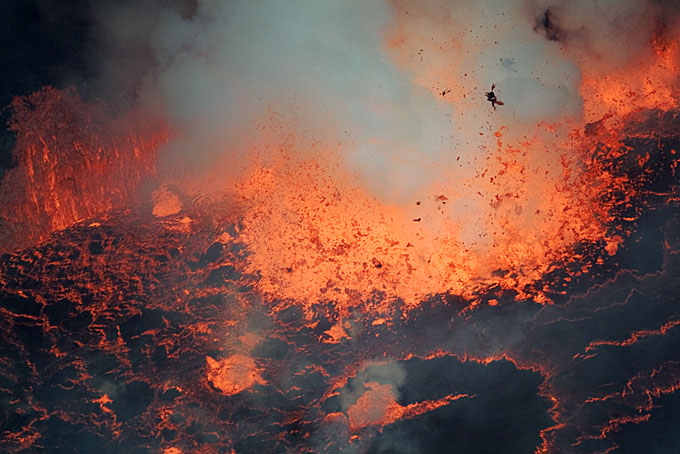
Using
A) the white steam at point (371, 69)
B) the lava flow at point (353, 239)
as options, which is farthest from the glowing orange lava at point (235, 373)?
the white steam at point (371, 69)

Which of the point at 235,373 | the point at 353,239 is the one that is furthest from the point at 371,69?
the point at 235,373

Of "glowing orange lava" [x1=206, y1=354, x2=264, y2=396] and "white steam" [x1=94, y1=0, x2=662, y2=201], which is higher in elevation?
"white steam" [x1=94, y1=0, x2=662, y2=201]

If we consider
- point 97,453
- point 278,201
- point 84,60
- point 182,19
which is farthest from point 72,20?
point 97,453

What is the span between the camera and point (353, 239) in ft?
9.16

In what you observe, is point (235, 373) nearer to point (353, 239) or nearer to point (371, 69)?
point (353, 239)

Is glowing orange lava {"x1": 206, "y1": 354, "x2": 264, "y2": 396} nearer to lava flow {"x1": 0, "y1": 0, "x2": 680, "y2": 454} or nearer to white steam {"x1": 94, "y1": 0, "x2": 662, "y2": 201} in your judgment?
lava flow {"x1": 0, "y1": 0, "x2": 680, "y2": 454}

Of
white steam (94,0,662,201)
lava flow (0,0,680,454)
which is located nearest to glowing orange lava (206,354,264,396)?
lava flow (0,0,680,454)

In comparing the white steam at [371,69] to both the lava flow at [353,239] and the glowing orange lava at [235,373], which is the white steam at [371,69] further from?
the glowing orange lava at [235,373]

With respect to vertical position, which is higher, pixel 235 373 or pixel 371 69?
pixel 371 69

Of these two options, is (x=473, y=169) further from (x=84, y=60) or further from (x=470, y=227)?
(x=84, y=60)

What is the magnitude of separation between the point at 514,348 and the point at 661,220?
43.9 inches

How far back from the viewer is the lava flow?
2.75m

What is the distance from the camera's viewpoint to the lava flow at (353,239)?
2746 millimetres

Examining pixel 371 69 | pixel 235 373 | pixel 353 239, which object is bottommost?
pixel 235 373
